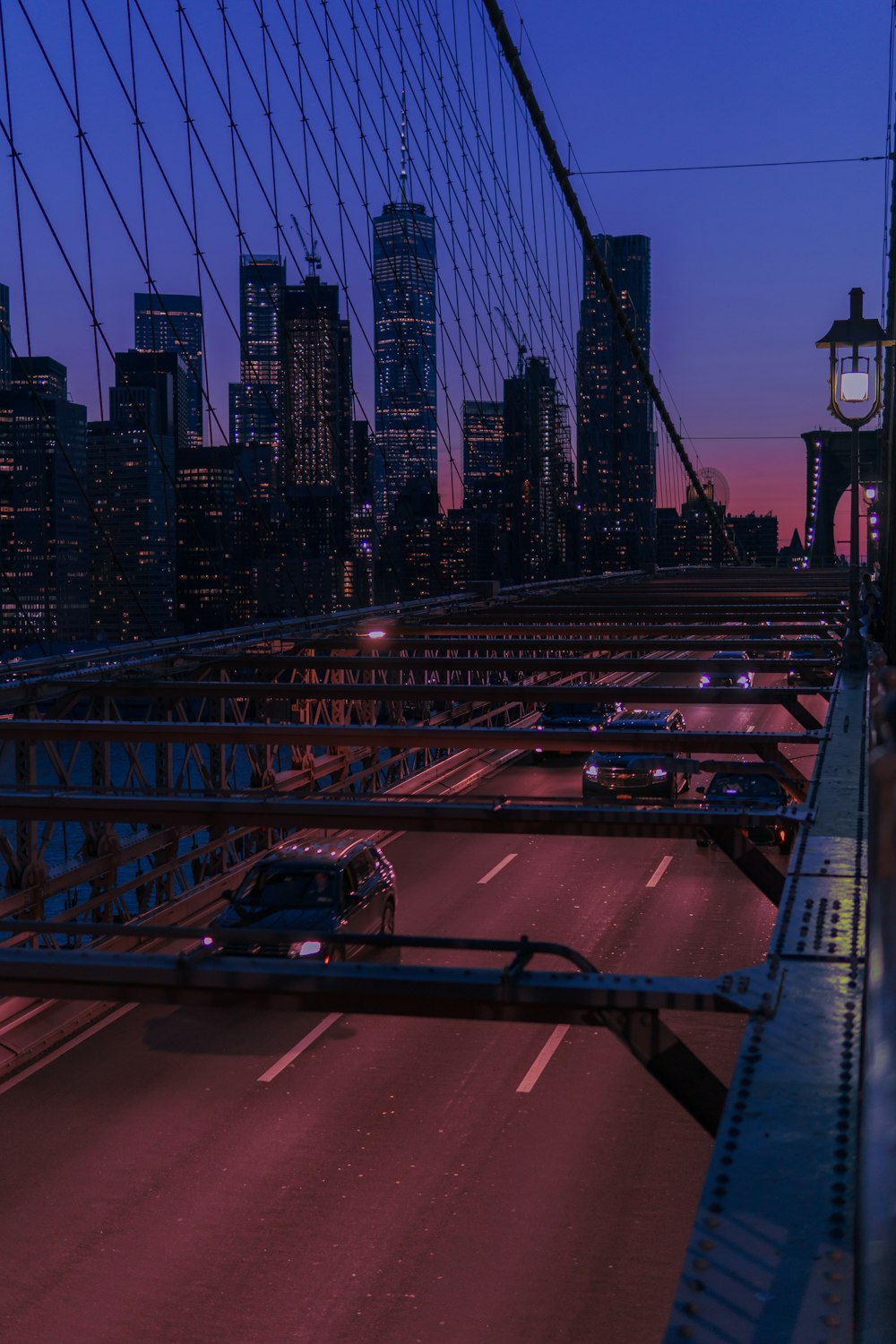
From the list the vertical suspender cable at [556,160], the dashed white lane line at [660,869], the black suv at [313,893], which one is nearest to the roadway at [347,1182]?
the black suv at [313,893]

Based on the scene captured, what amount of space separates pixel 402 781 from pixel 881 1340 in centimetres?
2572

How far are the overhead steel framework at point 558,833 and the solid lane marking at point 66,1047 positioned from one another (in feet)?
2.96

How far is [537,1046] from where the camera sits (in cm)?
1518

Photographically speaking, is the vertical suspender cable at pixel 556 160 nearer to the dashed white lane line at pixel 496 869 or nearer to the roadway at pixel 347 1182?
the dashed white lane line at pixel 496 869

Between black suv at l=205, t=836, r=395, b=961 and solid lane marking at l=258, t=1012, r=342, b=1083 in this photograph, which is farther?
black suv at l=205, t=836, r=395, b=961

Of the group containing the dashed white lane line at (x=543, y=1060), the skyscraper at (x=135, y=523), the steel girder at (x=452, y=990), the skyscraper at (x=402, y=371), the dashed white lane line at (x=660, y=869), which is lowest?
the dashed white lane line at (x=660, y=869)

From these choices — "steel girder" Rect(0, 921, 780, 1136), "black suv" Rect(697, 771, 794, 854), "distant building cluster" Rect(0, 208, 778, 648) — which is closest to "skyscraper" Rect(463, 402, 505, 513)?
"distant building cluster" Rect(0, 208, 778, 648)

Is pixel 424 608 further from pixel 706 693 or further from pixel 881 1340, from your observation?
pixel 881 1340

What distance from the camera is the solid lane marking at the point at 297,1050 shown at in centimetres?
1428

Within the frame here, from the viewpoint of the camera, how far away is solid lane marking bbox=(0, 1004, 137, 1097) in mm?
14117

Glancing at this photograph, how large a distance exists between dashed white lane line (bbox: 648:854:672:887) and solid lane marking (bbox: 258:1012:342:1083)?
9034mm

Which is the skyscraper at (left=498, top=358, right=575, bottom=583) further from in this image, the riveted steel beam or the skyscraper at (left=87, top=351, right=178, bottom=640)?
the riveted steel beam

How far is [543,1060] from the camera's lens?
14695mm

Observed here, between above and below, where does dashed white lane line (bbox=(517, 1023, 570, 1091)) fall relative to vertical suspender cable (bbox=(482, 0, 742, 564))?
below
